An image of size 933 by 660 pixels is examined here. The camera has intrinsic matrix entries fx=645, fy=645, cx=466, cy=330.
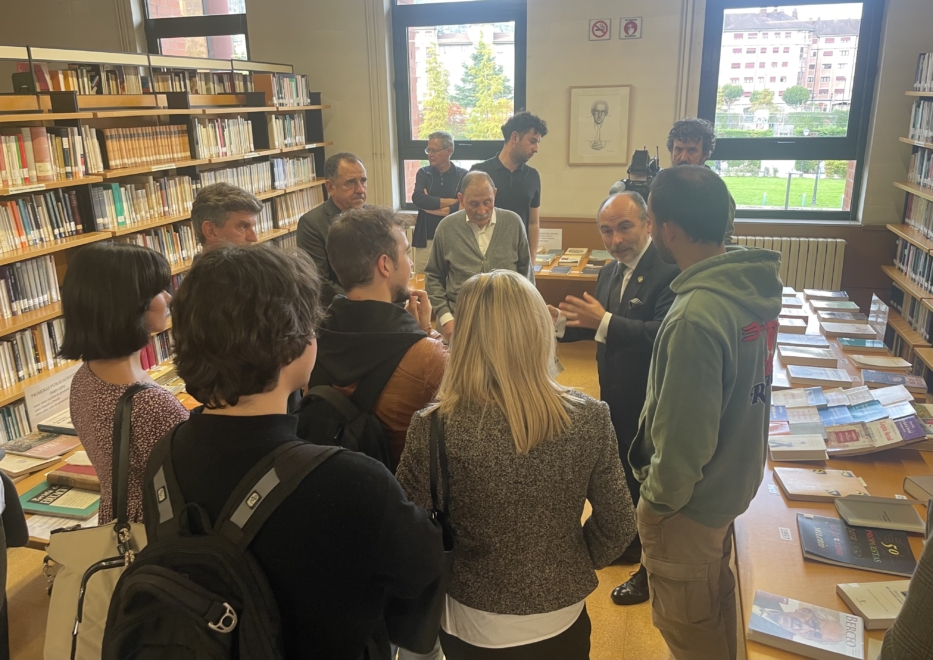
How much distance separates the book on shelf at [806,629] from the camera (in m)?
1.46

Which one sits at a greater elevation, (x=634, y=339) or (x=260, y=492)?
(x=260, y=492)

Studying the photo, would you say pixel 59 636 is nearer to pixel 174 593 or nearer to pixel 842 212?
pixel 174 593

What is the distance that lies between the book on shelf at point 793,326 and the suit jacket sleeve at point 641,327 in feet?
4.77

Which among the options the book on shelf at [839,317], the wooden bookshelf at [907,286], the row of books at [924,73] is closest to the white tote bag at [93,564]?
the book on shelf at [839,317]

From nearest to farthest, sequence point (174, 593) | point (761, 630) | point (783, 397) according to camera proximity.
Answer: point (174, 593) < point (761, 630) < point (783, 397)

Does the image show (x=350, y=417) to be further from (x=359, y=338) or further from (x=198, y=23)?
(x=198, y=23)

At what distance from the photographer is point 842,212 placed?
5637 millimetres

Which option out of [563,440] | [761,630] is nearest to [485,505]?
[563,440]

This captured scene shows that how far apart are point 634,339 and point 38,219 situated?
3232mm

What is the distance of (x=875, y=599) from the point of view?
1.60m

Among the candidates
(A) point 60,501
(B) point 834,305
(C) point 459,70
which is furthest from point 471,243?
(C) point 459,70

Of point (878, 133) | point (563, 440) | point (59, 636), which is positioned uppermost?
point (878, 133)

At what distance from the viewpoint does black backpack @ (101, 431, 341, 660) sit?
824 mm

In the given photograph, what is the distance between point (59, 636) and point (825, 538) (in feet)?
6.36
